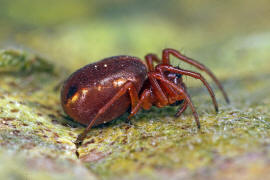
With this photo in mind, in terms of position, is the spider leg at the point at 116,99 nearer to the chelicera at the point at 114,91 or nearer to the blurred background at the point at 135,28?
the chelicera at the point at 114,91

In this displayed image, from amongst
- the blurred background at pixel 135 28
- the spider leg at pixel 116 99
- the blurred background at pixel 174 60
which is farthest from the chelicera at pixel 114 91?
the blurred background at pixel 135 28

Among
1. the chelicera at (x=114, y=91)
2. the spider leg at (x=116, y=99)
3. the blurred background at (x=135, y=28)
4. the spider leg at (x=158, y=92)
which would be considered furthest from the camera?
the blurred background at (x=135, y=28)

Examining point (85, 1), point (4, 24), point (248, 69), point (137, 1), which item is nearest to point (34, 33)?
point (4, 24)

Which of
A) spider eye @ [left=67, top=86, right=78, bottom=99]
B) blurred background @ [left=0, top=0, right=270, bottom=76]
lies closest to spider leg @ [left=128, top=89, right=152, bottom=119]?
spider eye @ [left=67, top=86, right=78, bottom=99]

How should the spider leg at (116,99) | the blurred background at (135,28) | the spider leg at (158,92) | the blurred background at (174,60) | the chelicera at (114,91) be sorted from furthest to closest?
the blurred background at (135,28)
the spider leg at (158,92)
the chelicera at (114,91)
the spider leg at (116,99)
the blurred background at (174,60)

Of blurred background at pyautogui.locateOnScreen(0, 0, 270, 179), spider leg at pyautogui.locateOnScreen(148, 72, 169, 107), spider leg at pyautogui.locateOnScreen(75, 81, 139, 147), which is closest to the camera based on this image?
blurred background at pyautogui.locateOnScreen(0, 0, 270, 179)

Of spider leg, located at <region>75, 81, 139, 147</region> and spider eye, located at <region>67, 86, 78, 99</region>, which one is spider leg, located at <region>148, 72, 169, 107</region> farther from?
spider eye, located at <region>67, 86, 78, 99</region>

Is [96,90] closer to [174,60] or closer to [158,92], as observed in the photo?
[158,92]

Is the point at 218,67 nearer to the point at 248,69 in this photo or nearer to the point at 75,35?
the point at 248,69
